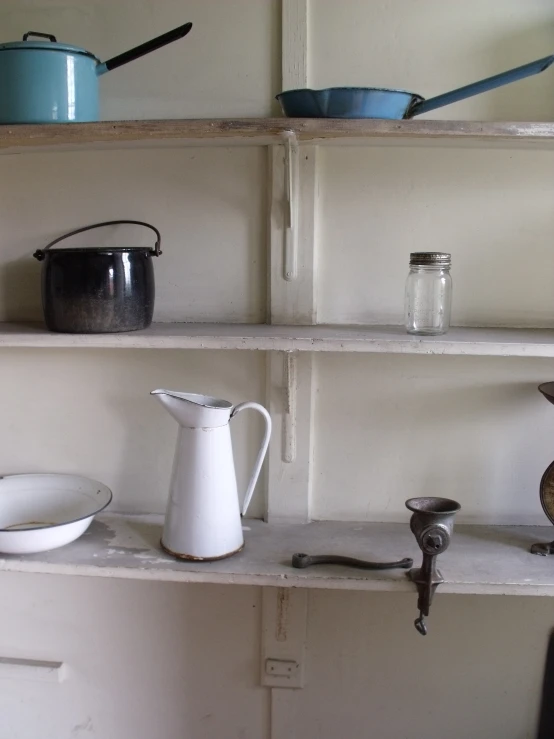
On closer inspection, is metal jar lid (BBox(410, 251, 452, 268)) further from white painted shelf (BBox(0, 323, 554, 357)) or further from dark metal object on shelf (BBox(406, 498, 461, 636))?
dark metal object on shelf (BBox(406, 498, 461, 636))

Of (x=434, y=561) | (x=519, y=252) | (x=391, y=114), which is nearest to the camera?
(x=391, y=114)

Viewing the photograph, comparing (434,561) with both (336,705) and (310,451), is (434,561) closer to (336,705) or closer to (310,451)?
(310,451)

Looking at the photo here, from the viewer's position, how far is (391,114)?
0.93 m

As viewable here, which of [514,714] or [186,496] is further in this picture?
[514,714]

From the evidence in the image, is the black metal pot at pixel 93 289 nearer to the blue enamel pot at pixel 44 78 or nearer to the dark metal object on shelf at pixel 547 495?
the blue enamel pot at pixel 44 78

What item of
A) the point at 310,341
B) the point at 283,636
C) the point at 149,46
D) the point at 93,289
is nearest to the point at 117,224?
the point at 93,289

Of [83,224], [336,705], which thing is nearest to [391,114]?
[83,224]

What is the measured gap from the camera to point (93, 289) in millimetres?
1023

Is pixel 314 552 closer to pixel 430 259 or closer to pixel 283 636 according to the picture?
pixel 283 636

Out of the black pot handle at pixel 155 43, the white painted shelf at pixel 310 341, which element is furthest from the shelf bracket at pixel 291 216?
the black pot handle at pixel 155 43

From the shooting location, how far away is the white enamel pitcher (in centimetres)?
107

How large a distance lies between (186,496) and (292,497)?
234 mm

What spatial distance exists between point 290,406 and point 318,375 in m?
0.08

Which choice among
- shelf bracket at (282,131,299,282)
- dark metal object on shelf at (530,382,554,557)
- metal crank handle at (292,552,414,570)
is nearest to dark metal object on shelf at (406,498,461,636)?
metal crank handle at (292,552,414,570)
